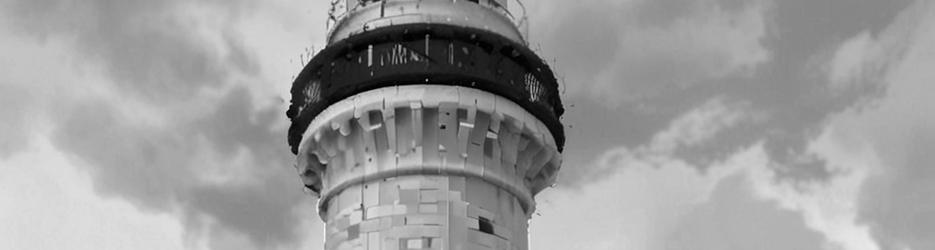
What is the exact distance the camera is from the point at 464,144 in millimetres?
34062

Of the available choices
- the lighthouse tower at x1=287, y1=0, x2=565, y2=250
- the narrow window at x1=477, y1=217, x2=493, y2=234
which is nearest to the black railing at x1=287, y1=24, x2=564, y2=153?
the lighthouse tower at x1=287, y1=0, x2=565, y2=250

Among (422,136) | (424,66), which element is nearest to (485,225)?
(422,136)

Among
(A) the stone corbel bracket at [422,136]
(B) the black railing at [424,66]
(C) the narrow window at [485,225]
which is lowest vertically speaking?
(C) the narrow window at [485,225]

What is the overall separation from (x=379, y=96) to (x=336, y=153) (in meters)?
1.93

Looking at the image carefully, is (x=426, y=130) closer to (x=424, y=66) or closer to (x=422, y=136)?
(x=422, y=136)

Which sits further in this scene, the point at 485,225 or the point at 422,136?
the point at 422,136

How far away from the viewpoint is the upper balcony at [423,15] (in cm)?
3638

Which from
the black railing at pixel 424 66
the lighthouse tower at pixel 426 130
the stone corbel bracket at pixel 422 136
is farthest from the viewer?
the black railing at pixel 424 66

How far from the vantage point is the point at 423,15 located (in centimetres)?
3634

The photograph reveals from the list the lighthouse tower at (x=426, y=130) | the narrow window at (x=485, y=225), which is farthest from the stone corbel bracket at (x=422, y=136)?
the narrow window at (x=485, y=225)

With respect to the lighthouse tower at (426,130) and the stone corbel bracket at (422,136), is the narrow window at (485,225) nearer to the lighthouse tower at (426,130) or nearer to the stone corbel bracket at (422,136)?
the lighthouse tower at (426,130)

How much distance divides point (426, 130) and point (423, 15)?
11.9 ft

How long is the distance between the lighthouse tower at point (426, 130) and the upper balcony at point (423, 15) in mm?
42

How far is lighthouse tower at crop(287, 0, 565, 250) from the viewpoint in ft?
110
